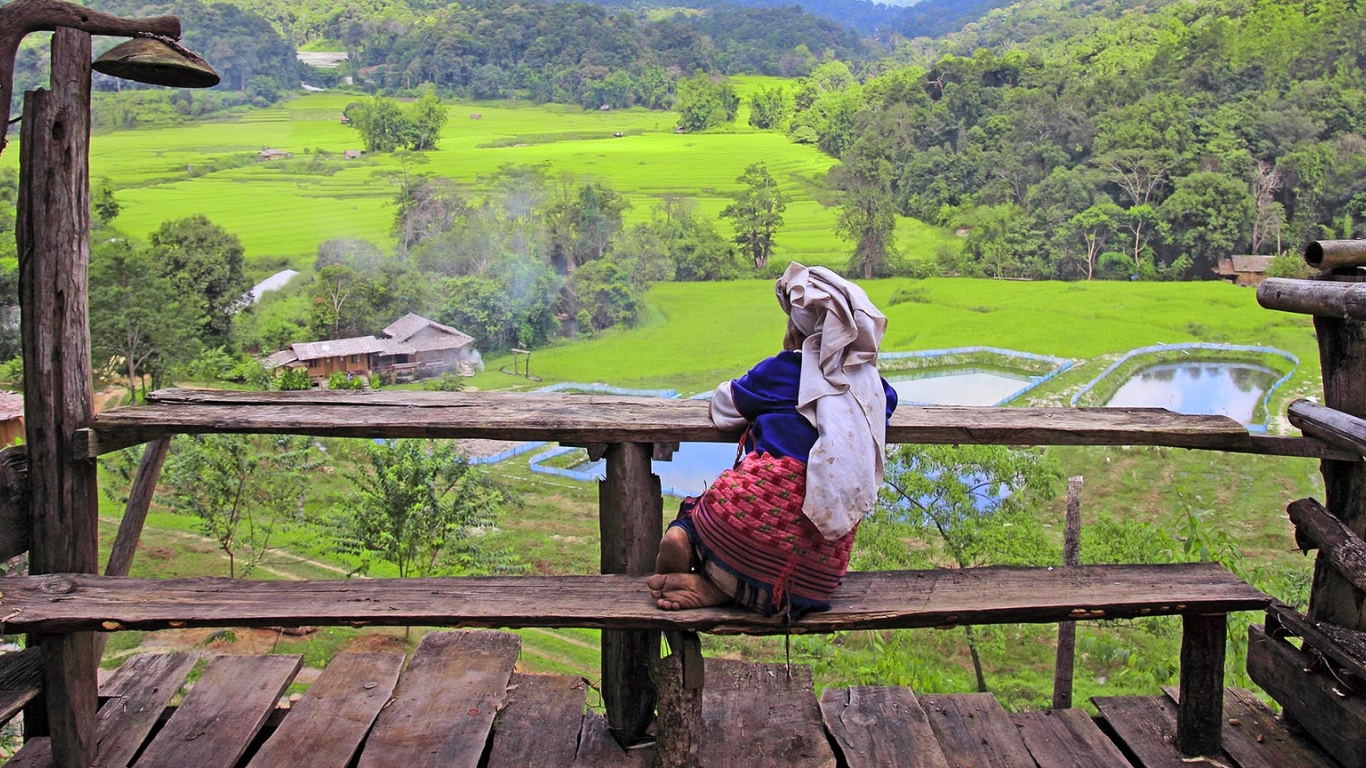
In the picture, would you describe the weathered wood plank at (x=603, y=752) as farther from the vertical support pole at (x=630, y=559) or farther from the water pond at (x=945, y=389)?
the water pond at (x=945, y=389)

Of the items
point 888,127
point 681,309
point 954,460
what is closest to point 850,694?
point 954,460

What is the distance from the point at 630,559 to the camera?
7.70 feet

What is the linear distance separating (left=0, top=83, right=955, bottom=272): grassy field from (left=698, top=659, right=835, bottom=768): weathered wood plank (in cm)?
1879

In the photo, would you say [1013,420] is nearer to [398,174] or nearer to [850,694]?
[850,694]

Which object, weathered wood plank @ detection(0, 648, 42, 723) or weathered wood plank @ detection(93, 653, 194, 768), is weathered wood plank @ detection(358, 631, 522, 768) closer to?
weathered wood plank @ detection(93, 653, 194, 768)

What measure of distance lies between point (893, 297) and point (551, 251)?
21.9 ft

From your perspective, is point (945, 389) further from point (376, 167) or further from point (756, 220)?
point (376, 167)

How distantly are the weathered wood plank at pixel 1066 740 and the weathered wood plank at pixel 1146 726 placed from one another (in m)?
0.04

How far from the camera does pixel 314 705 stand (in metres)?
2.46

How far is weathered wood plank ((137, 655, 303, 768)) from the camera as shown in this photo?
2270 millimetres

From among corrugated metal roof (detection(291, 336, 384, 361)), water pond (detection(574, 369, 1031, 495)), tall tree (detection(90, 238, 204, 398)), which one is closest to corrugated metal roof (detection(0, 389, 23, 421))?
tall tree (detection(90, 238, 204, 398))

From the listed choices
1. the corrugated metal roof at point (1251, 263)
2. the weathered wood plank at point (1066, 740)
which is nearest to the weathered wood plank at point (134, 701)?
the weathered wood plank at point (1066, 740)

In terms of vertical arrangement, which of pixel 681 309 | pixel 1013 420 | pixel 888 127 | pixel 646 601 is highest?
pixel 888 127

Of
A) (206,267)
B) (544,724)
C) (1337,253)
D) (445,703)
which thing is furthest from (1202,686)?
(206,267)
